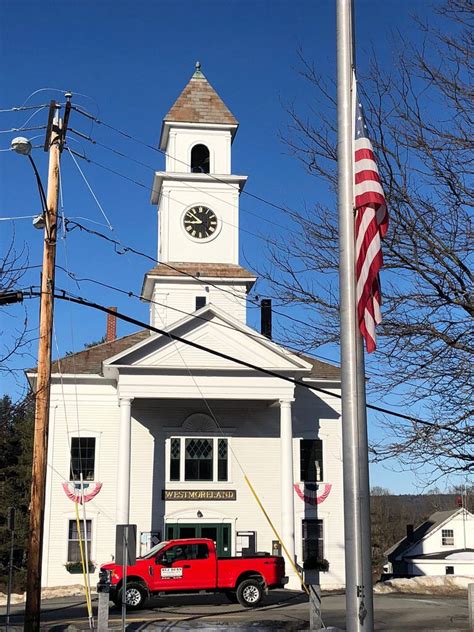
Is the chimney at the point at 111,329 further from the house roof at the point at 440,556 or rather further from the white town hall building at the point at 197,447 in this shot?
the house roof at the point at 440,556

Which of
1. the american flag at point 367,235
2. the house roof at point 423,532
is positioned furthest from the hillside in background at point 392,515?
the american flag at point 367,235

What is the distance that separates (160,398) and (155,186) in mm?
12303

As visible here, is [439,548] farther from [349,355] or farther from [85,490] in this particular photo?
[349,355]

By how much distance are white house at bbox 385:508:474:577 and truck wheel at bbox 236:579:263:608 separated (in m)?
36.3

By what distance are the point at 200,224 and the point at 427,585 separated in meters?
18.3

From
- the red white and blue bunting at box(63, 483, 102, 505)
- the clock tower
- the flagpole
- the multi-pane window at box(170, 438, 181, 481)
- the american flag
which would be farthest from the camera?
the clock tower

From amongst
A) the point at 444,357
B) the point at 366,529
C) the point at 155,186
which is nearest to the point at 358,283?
the point at 366,529

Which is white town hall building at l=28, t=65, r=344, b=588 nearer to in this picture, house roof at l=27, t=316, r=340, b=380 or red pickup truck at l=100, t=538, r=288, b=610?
A: house roof at l=27, t=316, r=340, b=380

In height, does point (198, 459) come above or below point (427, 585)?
above

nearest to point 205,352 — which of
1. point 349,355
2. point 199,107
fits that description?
point 199,107

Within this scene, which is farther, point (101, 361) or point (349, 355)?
point (101, 361)

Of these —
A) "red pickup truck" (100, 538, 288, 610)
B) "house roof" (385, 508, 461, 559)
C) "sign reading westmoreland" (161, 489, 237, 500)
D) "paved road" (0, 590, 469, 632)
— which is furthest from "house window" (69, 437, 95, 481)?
"house roof" (385, 508, 461, 559)

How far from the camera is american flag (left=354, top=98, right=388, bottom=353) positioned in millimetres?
8656

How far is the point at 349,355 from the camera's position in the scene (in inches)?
332
